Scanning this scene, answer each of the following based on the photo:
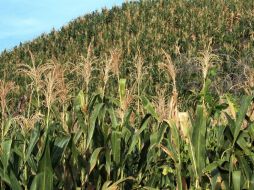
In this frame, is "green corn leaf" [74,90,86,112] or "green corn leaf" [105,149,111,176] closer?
"green corn leaf" [105,149,111,176]

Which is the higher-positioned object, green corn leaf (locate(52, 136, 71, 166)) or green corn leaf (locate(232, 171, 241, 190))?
green corn leaf (locate(52, 136, 71, 166))

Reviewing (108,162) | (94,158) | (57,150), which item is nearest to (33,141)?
(57,150)

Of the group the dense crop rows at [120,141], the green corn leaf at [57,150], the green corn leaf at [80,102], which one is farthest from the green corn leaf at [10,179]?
the green corn leaf at [80,102]

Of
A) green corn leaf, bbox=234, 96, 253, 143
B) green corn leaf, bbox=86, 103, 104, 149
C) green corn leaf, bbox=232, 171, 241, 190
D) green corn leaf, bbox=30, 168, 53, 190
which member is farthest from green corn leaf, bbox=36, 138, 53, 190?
green corn leaf, bbox=234, 96, 253, 143

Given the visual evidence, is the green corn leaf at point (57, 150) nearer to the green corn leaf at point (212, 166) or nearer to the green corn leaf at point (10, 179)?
the green corn leaf at point (10, 179)

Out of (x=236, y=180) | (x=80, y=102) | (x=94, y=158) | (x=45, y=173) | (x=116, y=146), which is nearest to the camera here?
(x=45, y=173)

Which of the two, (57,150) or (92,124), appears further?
(92,124)

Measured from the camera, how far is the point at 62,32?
29.3 metres

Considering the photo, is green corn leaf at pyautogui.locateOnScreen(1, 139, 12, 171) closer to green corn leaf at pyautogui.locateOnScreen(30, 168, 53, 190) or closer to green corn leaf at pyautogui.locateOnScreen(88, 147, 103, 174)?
green corn leaf at pyautogui.locateOnScreen(30, 168, 53, 190)

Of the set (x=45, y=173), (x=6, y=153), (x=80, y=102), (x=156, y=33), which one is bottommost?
(x=45, y=173)

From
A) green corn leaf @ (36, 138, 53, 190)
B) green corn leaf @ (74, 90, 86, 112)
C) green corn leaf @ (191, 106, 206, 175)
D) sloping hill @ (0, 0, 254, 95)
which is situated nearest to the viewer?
green corn leaf @ (36, 138, 53, 190)

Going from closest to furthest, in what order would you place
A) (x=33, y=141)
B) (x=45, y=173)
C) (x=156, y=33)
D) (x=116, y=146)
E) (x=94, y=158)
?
(x=45, y=173), (x=33, y=141), (x=94, y=158), (x=116, y=146), (x=156, y=33)

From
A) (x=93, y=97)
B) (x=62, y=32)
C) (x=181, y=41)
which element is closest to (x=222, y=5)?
(x=181, y=41)

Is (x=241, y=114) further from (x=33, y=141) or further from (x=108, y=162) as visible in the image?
(x=33, y=141)
